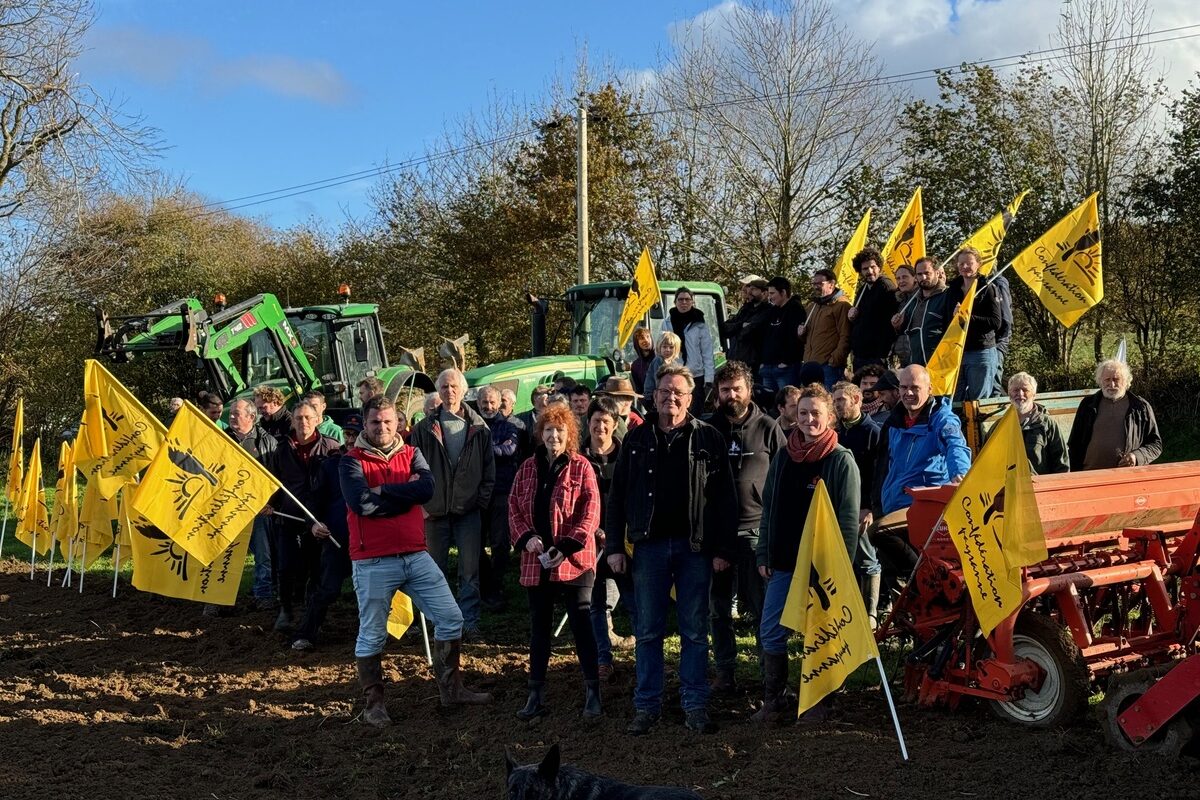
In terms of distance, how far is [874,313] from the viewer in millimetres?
10289

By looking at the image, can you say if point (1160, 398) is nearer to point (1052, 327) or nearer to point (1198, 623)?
point (1052, 327)

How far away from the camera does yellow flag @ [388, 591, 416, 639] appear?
790cm

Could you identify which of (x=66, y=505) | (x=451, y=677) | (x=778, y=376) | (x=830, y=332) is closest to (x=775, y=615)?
(x=451, y=677)

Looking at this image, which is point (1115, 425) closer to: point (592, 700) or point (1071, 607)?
point (1071, 607)

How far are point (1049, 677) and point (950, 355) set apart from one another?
3490mm

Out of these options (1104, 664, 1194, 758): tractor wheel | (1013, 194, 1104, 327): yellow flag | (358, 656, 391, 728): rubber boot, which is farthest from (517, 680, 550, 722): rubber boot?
(1013, 194, 1104, 327): yellow flag

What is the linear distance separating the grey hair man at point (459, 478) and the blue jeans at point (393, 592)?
137 centimetres

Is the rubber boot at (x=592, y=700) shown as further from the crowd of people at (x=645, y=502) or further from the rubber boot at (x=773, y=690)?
the rubber boot at (x=773, y=690)

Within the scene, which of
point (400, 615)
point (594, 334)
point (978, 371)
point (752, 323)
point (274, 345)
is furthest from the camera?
point (274, 345)

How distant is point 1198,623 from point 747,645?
2946 millimetres

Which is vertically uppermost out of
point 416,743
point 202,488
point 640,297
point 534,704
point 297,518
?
point 640,297

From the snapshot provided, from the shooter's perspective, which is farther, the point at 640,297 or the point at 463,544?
the point at 640,297

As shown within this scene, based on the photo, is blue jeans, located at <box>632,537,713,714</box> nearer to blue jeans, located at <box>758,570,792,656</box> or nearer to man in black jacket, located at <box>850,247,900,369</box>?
blue jeans, located at <box>758,570,792,656</box>

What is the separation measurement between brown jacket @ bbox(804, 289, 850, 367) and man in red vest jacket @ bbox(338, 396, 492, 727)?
5076 mm
